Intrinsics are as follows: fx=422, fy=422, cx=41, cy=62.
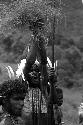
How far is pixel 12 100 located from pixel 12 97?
0.08 feet

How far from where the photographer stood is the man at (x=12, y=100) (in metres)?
3.18

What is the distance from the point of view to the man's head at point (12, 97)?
319 cm

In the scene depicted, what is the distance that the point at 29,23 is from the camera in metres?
3.64

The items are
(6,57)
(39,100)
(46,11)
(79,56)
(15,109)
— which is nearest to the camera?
(15,109)

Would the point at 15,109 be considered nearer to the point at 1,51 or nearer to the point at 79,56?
the point at 1,51

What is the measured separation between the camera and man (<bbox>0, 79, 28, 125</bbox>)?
318 centimetres

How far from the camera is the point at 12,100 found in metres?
3.21

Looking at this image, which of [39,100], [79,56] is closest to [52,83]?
[39,100]

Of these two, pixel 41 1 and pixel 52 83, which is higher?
pixel 41 1

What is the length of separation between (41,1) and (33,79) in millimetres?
915

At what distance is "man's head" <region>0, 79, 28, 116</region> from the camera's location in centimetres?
319

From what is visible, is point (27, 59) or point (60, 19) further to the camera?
point (27, 59)

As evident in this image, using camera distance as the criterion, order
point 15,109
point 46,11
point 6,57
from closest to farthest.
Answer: point 15,109 → point 46,11 → point 6,57

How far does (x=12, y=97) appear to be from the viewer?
322 cm
